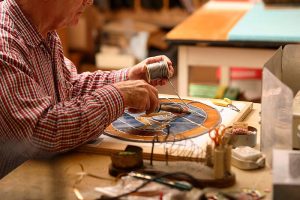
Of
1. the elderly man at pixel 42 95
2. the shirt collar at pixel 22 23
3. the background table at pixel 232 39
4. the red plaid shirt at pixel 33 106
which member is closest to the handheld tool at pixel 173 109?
the elderly man at pixel 42 95

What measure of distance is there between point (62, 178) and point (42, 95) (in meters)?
0.26

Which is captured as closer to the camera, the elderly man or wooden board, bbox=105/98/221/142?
the elderly man

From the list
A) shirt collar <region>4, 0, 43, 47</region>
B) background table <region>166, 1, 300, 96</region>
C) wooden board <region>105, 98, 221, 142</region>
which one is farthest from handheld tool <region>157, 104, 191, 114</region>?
background table <region>166, 1, 300, 96</region>

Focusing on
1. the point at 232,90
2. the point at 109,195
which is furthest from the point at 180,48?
the point at 109,195

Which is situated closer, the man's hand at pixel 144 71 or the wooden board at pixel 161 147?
the wooden board at pixel 161 147

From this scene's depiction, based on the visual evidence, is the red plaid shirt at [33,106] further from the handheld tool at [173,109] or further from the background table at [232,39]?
the background table at [232,39]

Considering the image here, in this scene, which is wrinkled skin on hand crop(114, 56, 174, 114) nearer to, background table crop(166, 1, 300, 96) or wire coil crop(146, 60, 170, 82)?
wire coil crop(146, 60, 170, 82)

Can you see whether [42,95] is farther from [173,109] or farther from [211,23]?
[211,23]

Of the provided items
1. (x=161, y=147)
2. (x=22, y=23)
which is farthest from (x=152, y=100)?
(x=22, y=23)

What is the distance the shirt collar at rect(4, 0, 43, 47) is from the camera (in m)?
1.54

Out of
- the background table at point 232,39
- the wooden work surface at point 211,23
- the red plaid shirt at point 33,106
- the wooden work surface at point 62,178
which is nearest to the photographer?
the wooden work surface at point 62,178

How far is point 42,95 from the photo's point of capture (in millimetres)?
1476

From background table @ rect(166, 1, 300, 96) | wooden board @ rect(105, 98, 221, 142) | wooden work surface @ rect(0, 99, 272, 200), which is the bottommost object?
wooden work surface @ rect(0, 99, 272, 200)

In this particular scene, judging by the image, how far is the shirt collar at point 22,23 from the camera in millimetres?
1537
